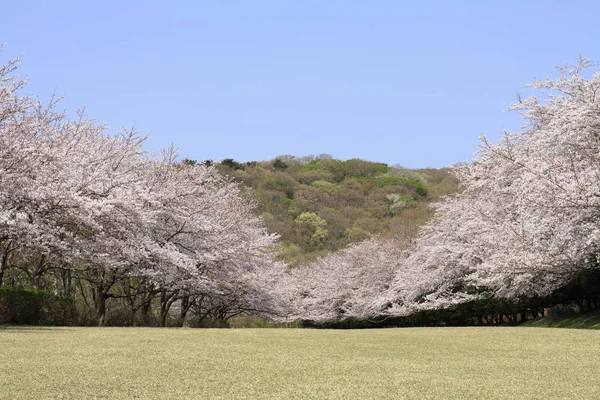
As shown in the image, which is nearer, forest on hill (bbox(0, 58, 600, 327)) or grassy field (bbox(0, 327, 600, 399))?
grassy field (bbox(0, 327, 600, 399))

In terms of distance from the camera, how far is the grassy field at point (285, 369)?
5.98 metres

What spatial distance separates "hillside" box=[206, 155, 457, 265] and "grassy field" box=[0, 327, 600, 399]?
92.9ft

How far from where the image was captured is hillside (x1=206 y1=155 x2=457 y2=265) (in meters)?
56.6

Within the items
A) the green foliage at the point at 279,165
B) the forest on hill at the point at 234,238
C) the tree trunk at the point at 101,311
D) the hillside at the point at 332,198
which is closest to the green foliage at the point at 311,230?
the hillside at the point at 332,198

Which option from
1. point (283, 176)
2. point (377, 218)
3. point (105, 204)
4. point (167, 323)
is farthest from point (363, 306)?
point (283, 176)

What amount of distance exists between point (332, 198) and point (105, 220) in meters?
58.4

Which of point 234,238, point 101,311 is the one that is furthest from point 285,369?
point 234,238

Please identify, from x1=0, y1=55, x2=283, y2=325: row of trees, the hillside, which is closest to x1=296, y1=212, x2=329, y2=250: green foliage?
the hillside

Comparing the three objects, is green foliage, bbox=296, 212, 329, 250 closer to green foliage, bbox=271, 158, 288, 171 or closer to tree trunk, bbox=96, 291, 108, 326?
green foliage, bbox=271, 158, 288, 171

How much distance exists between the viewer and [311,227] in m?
61.4

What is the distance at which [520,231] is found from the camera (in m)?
17.8

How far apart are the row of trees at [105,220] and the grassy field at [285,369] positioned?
4.58 meters

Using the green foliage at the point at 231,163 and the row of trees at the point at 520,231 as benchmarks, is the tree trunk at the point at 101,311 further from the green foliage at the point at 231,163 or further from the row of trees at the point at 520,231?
the green foliage at the point at 231,163

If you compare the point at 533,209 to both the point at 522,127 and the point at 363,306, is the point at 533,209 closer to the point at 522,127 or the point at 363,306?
the point at 522,127
